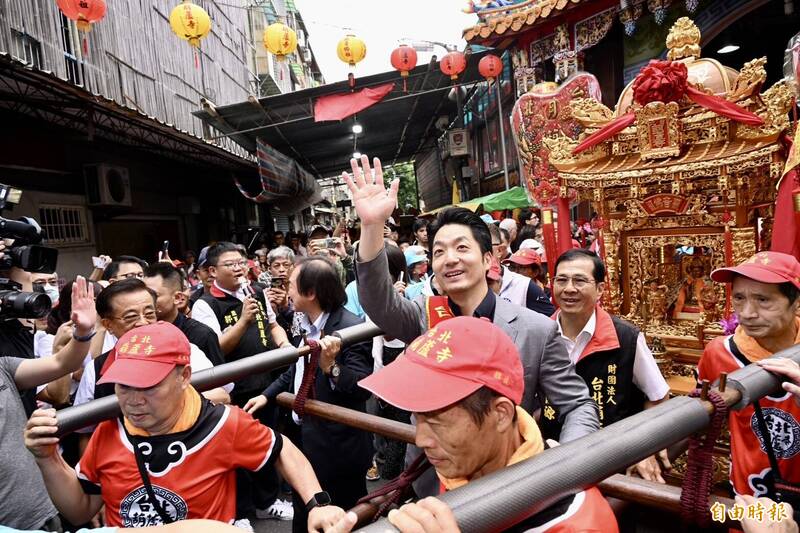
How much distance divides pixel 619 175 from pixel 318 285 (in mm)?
2763

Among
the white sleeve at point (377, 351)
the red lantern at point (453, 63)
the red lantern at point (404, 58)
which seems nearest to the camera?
the white sleeve at point (377, 351)

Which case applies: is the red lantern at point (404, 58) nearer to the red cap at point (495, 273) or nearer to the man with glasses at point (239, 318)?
the man with glasses at point (239, 318)

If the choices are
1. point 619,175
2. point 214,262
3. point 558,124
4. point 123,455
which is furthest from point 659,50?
point 123,455

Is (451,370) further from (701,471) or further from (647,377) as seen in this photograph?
(647,377)

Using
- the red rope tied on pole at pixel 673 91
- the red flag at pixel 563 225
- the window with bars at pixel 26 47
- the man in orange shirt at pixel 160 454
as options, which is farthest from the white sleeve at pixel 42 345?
the window with bars at pixel 26 47

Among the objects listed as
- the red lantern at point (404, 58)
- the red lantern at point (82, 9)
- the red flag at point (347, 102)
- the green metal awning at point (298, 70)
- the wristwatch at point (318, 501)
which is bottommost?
the wristwatch at point (318, 501)

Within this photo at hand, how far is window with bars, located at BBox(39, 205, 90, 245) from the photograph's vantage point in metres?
8.97

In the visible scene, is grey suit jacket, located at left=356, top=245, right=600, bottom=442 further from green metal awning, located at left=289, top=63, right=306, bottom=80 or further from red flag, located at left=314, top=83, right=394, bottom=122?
green metal awning, located at left=289, top=63, right=306, bottom=80

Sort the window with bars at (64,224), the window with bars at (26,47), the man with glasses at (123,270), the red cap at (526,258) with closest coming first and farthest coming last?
the man with glasses at (123,270) < the red cap at (526,258) < the window with bars at (26,47) < the window with bars at (64,224)

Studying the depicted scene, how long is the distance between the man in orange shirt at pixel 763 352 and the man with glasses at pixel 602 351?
1.11 ft

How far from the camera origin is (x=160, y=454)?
187cm

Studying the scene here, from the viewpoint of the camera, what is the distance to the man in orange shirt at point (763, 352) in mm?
2033

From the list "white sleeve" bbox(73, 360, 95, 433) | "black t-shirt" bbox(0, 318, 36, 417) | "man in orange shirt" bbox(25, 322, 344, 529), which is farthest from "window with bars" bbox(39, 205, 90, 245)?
"man in orange shirt" bbox(25, 322, 344, 529)

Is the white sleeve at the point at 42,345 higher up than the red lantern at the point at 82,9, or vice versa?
the red lantern at the point at 82,9
